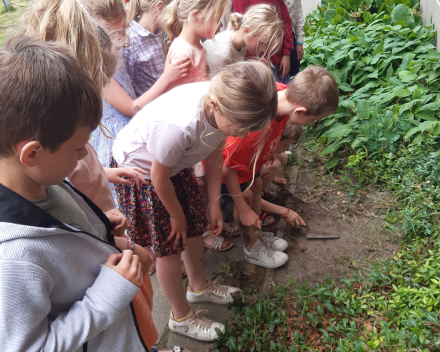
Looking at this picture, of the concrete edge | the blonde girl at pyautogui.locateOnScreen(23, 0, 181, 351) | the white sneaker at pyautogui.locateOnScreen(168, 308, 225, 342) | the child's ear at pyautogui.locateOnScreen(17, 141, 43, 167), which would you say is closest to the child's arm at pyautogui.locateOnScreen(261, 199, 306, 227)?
the concrete edge

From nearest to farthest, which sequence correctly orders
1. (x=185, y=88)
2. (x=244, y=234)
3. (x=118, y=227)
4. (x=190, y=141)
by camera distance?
(x=118, y=227)
(x=190, y=141)
(x=185, y=88)
(x=244, y=234)

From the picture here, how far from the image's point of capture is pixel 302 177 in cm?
355

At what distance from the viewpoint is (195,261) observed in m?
2.13

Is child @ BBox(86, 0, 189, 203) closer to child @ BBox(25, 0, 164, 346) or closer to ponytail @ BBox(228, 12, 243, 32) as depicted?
child @ BBox(25, 0, 164, 346)

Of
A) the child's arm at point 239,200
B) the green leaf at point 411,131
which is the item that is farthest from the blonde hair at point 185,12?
the green leaf at point 411,131

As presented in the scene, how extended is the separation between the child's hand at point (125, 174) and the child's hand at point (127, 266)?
28.8 inches

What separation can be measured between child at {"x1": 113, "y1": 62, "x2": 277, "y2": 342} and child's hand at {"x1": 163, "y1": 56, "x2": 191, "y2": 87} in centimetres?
40

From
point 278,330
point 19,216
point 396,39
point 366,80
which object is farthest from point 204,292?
point 396,39

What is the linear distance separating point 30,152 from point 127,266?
1.39 ft

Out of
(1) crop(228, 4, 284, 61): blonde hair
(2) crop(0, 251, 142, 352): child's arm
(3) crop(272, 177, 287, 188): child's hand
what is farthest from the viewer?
(3) crop(272, 177, 287, 188): child's hand

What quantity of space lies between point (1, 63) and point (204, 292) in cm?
184

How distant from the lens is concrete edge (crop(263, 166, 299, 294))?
2.42m

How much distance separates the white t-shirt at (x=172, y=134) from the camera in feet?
5.09

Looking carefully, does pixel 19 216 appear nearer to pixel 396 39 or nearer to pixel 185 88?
pixel 185 88
